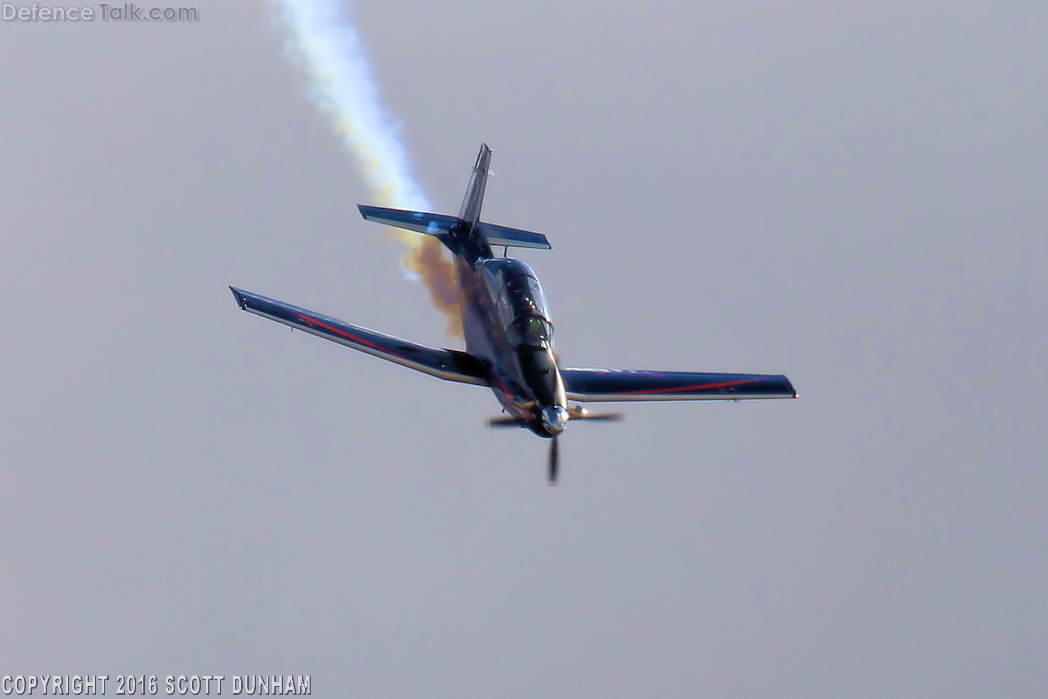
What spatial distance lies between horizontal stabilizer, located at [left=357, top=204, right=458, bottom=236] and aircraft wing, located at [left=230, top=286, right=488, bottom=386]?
22.6 feet

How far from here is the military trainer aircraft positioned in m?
33.6

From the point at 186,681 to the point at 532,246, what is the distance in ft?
90.9

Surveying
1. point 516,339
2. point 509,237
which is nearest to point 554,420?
point 516,339

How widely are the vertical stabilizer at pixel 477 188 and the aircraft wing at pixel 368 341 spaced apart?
7.98 m

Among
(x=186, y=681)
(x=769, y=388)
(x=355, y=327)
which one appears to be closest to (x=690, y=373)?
(x=769, y=388)

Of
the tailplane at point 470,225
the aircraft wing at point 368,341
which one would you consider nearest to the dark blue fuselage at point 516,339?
the aircraft wing at point 368,341

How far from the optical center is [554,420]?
107 feet

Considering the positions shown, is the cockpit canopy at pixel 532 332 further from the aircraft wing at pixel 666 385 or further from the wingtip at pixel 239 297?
the wingtip at pixel 239 297

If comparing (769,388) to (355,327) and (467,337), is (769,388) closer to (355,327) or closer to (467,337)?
(467,337)

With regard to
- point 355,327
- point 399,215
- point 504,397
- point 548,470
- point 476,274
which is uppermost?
point 399,215

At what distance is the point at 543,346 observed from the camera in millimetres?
35000

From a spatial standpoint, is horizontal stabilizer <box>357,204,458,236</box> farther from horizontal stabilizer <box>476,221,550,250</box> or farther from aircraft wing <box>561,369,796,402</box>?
aircraft wing <box>561,369,796,402</box>

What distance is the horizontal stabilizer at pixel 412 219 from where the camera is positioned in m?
42.6

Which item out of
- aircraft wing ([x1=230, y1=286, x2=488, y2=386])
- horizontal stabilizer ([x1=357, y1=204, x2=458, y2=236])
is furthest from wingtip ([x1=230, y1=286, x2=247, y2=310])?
horizontal stabilizer ([x1=357, y1=204, x2=458, y2=236])
